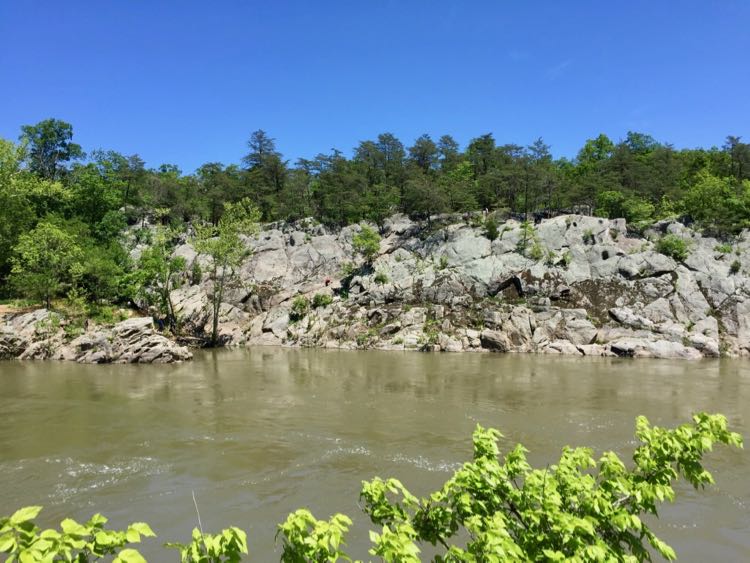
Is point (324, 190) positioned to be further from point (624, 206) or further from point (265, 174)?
point (624, 206)

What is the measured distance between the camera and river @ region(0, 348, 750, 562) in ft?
31.8

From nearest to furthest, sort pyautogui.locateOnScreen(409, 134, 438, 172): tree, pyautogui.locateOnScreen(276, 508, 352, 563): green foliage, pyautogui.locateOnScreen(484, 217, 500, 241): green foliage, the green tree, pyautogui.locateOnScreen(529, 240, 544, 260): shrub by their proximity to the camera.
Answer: pyautogui.locateOnScreen(276, 508, 352, 563): green foliage
the green tree
pyautogui.locateOnScreen(529, 240, 544, 260): shrub
pyautogui.locateOnScreen(484, 217, 500, 241): green foliage
pyautogui.locateOnScreen(409, 134, 438, 172): tree

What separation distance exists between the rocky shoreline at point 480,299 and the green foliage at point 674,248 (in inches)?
21.5

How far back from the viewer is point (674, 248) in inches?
1859

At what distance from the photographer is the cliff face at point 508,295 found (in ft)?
133

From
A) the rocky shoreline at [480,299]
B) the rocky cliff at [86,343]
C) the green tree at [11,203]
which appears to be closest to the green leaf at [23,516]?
the rocky cliff at [86,343]

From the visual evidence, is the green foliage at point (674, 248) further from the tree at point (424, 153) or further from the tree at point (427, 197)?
the tree at point (424, 153)

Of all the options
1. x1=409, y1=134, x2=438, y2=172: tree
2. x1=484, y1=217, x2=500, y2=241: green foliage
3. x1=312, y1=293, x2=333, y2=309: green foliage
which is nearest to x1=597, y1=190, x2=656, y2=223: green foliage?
x1=484, y1=217, x2=500, y2=241: green foliage

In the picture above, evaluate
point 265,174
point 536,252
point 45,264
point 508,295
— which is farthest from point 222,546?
point 265,174

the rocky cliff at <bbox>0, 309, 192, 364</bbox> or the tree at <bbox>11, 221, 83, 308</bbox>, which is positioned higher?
the tree at <bbox>11, 221, 83, 308</bbox>

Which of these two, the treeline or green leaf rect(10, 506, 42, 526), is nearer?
green leaf rect(10, 506, 42, 526)

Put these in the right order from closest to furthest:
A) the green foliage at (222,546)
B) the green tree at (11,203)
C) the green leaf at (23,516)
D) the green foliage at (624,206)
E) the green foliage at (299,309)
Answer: the green leaf at (23,516)
the green foliage at (222,546)
the green tree at (11,203)
the green foliage at (299,309)
the green foliage at (624,206)

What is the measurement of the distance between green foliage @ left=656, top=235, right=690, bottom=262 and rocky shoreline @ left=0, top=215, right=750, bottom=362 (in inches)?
21.5

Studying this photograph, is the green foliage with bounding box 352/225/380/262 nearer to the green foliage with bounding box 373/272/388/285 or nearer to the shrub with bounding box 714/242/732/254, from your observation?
the green foliage with bounding box 373/272/388/285
